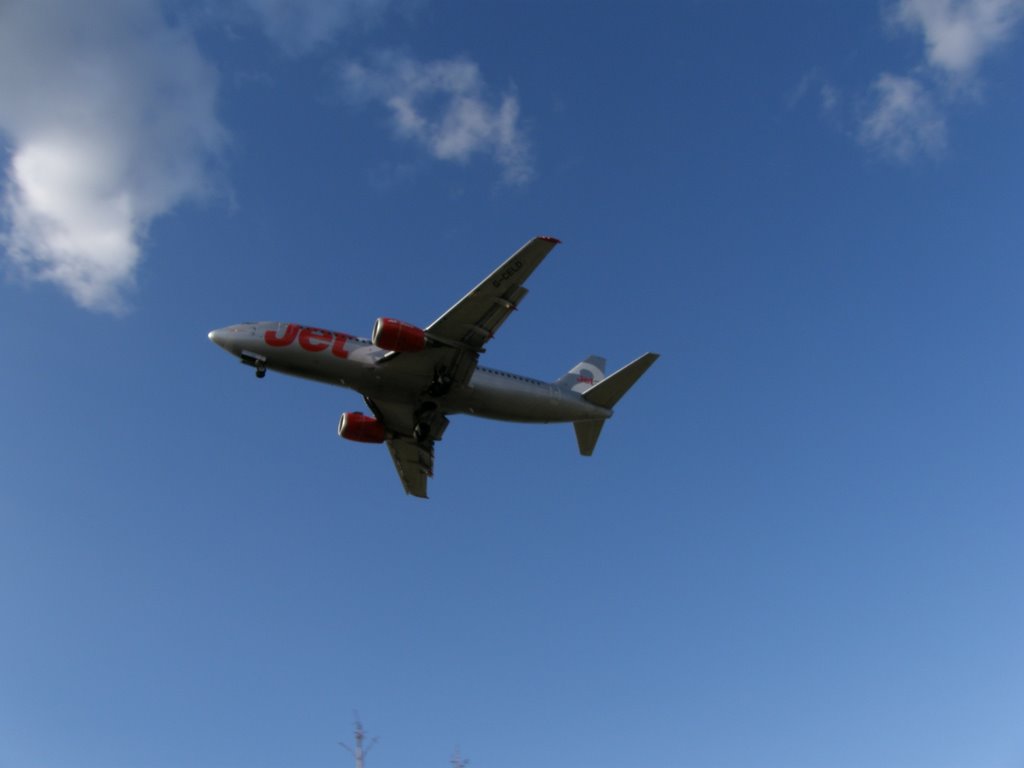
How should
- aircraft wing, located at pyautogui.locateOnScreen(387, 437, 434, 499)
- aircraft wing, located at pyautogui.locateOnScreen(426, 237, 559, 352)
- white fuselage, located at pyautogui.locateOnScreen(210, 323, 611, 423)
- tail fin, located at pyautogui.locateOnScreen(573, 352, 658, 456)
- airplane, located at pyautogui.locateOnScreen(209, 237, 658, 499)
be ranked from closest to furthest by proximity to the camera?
aircraft wing, located at pyautogui.locateOnScreen(426, 237, 559, 352), airplane, located at pyautogui.locateOnScreen(209, 237, 658, 499), white fuselage, located at pyautogui.locateOnScreen(210, 323, 611, 423), tail fin, located at pyautogui.locateOnScreen(573, 352, 658, 456), aircraft wing, located at pyautogui.locateOnScreen(387, 437, 434, 499)

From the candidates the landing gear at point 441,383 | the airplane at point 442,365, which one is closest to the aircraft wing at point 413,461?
the airplane at point 442,365

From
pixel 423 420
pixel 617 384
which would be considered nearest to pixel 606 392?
pixel 617 384

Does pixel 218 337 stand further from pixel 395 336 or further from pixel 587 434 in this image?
pixel 587 434

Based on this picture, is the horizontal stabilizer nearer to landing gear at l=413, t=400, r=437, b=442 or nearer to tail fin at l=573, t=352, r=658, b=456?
tail fin at l=573, t=352, r=658, b=456

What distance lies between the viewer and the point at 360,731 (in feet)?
193

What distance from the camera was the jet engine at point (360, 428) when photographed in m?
49.7

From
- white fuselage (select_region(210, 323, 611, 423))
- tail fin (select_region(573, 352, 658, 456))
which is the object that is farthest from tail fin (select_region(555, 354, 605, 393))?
white fuselage (select_region(210, 323, 611, 423))

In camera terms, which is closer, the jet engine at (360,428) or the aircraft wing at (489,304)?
the aircraft wing at (489,304)

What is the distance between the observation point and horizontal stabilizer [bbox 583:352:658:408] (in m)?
44.6

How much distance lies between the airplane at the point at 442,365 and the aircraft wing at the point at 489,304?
0.15ft

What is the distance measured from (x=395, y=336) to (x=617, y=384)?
12.2m

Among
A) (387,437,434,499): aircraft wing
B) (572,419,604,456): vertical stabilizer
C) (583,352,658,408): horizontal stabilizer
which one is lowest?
(572,419,604,456): vertical stabilizer

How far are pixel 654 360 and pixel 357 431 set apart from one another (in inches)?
681

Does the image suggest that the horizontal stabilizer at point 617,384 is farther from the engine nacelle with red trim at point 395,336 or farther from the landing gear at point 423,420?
the engine nacelle with red trim at point 395,336
